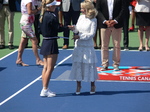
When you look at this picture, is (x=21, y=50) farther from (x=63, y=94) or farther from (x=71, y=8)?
(x=63, y=94)

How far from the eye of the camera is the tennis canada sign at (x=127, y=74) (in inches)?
501

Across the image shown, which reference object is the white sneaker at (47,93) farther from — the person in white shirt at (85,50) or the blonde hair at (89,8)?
the blonde hair at (89,8)

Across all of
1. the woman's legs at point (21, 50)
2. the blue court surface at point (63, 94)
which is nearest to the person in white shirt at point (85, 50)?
the blue court surface at point (63, 94)

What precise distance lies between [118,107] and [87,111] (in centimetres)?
67

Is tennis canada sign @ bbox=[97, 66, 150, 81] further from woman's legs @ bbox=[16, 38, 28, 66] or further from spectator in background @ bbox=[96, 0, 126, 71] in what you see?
woman's legs @ bbox=[16, 38, 28, 66]

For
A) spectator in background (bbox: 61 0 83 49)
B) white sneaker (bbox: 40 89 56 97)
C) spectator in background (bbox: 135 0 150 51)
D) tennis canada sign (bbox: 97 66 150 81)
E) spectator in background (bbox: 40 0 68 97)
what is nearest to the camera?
spectator in background (bbox: 40 0 68 97)

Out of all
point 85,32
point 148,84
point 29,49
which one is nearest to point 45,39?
point 85,32

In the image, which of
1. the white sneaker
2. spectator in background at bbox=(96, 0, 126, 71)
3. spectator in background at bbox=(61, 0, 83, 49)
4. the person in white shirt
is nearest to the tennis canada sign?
spectator in background at bbox=(96, 0, 126, 71)

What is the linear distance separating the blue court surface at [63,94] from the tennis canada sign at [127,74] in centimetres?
17

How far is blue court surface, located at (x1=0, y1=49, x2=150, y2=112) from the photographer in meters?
10.3

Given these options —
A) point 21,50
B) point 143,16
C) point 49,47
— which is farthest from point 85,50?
point 143,16

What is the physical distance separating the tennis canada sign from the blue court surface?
17 centimetres

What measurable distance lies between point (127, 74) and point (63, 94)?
219 cm

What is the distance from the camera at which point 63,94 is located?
37.5 ft
